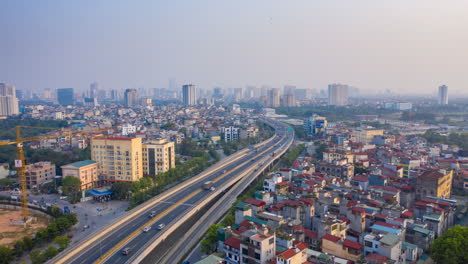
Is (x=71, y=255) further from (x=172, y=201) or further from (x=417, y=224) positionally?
(x=417, y=224)

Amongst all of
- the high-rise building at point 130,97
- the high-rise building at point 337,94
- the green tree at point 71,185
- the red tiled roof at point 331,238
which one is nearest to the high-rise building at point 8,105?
the high-rise building at point 130,97

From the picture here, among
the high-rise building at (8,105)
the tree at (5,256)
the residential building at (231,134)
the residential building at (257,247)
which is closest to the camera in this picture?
the residential building at (257,247)

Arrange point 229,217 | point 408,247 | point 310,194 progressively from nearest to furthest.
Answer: point 408,247 → point 229,217 → point 310,194

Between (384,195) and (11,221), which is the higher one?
(384,195)

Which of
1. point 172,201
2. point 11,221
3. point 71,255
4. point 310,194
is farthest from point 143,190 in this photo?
point 310,194

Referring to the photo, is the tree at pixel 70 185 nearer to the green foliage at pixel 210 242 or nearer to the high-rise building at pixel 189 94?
the green foliage at pixel 210 242

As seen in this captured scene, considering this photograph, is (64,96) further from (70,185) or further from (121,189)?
(121,189)

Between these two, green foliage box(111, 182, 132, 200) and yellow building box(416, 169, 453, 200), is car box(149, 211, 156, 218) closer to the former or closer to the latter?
green foliage box(111, 182, 132, 200)
